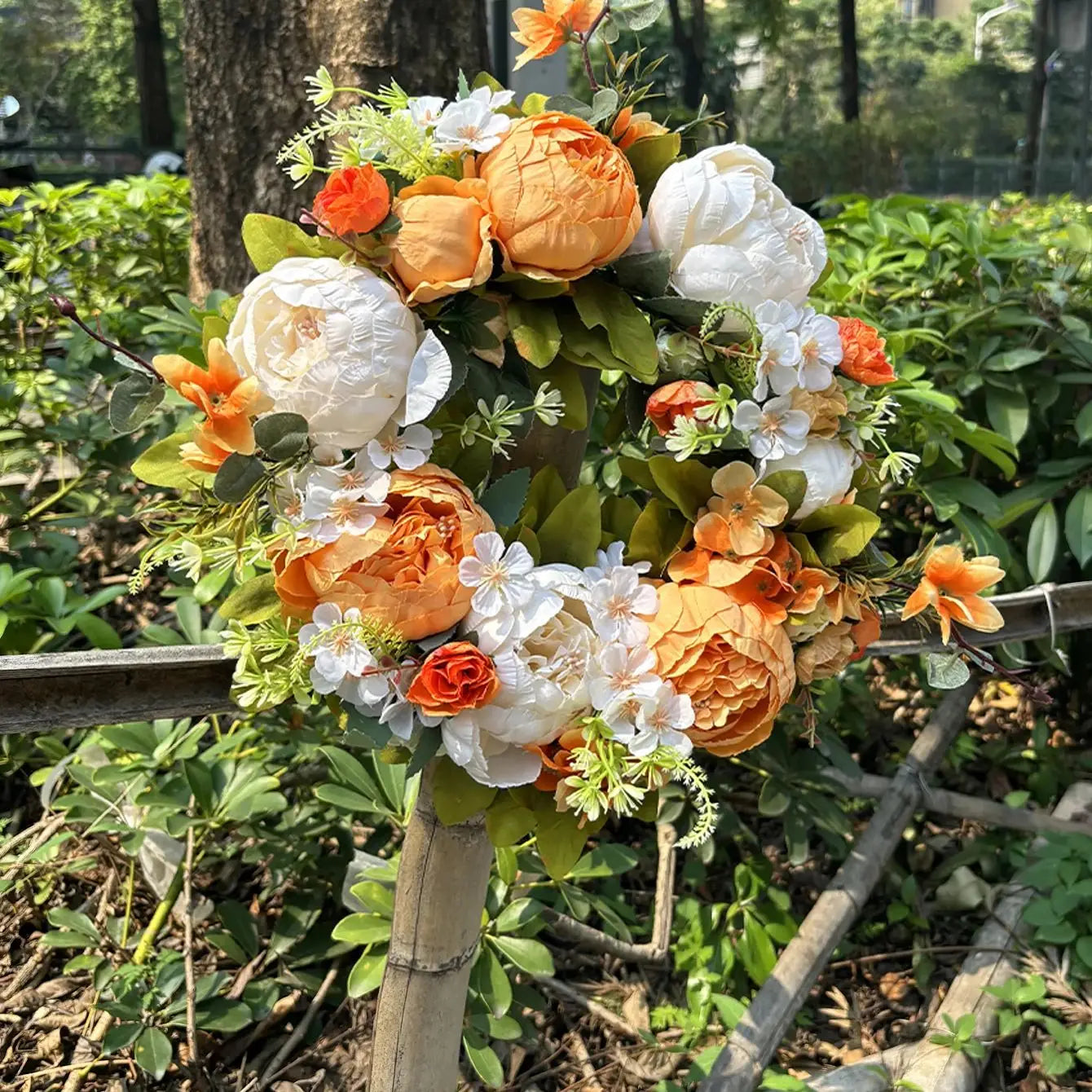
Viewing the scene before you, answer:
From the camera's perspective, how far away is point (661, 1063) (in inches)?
51.9

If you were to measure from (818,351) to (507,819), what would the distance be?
40 cm

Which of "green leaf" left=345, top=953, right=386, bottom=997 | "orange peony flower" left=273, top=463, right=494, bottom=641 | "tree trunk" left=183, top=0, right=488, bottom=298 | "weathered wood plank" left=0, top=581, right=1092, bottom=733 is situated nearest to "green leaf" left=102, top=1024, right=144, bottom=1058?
A: "green leaf" left=345, top=953, right=386, bottom=997

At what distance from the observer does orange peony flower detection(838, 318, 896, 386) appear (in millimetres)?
760

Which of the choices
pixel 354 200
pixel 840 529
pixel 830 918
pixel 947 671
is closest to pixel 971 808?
pixel 830 918

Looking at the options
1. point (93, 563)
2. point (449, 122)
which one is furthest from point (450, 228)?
point (93, 563)

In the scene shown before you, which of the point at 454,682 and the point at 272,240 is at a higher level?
the point at 272,240

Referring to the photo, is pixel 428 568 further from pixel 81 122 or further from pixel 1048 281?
pixel 81 122

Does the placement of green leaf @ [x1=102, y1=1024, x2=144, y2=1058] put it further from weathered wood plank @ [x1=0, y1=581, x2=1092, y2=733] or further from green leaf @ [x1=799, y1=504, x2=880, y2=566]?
green leaf @ [x1=799, y1=504, x2=880, y2=566]

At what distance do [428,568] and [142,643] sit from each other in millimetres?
1139

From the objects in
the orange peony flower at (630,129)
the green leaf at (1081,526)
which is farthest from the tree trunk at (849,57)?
the orange peony flower at (630,129)

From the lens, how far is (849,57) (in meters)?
12.5

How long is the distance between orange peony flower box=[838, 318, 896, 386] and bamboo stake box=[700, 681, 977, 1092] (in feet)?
2.94

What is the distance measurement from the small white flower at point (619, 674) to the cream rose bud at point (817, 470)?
166 millimetres

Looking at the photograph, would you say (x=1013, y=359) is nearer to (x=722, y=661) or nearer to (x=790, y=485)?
(x=790, y=485)
